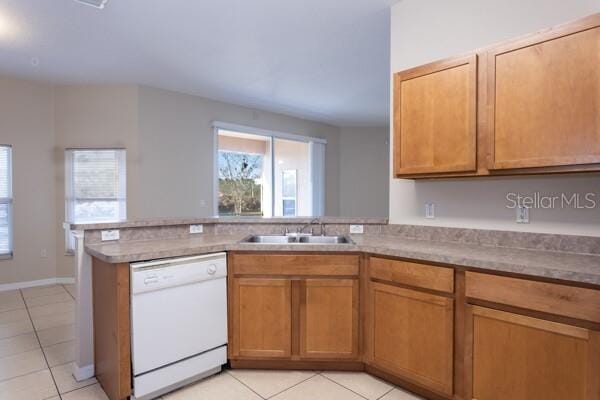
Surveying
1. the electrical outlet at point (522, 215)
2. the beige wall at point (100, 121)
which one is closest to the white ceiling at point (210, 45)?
the beige wall at point (100, 121)

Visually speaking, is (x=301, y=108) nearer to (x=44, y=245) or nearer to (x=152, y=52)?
(x=152, y=52)

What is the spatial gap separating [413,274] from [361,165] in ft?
19.5

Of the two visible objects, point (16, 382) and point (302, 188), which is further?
point (302, 188)

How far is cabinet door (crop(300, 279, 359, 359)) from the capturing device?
2285mm

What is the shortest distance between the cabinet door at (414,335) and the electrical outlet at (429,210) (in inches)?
27.8

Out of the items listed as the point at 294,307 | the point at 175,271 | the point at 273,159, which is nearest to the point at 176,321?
the point at 175,271

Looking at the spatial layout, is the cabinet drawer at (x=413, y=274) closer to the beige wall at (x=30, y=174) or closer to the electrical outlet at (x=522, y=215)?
the electrical outlet at (x=522, y=215)

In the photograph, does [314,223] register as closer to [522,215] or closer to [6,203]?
[522,215]

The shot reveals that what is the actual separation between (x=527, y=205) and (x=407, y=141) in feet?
2.69

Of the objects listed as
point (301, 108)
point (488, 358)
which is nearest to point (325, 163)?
point (301, 108)

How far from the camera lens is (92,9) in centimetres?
281

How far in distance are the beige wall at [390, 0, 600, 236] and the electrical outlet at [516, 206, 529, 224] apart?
0.03m

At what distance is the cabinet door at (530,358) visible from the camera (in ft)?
4.83

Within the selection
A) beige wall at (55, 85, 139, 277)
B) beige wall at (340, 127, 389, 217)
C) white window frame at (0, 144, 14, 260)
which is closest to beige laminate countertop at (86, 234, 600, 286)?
beige wall at (55, 85, 139, 277)
